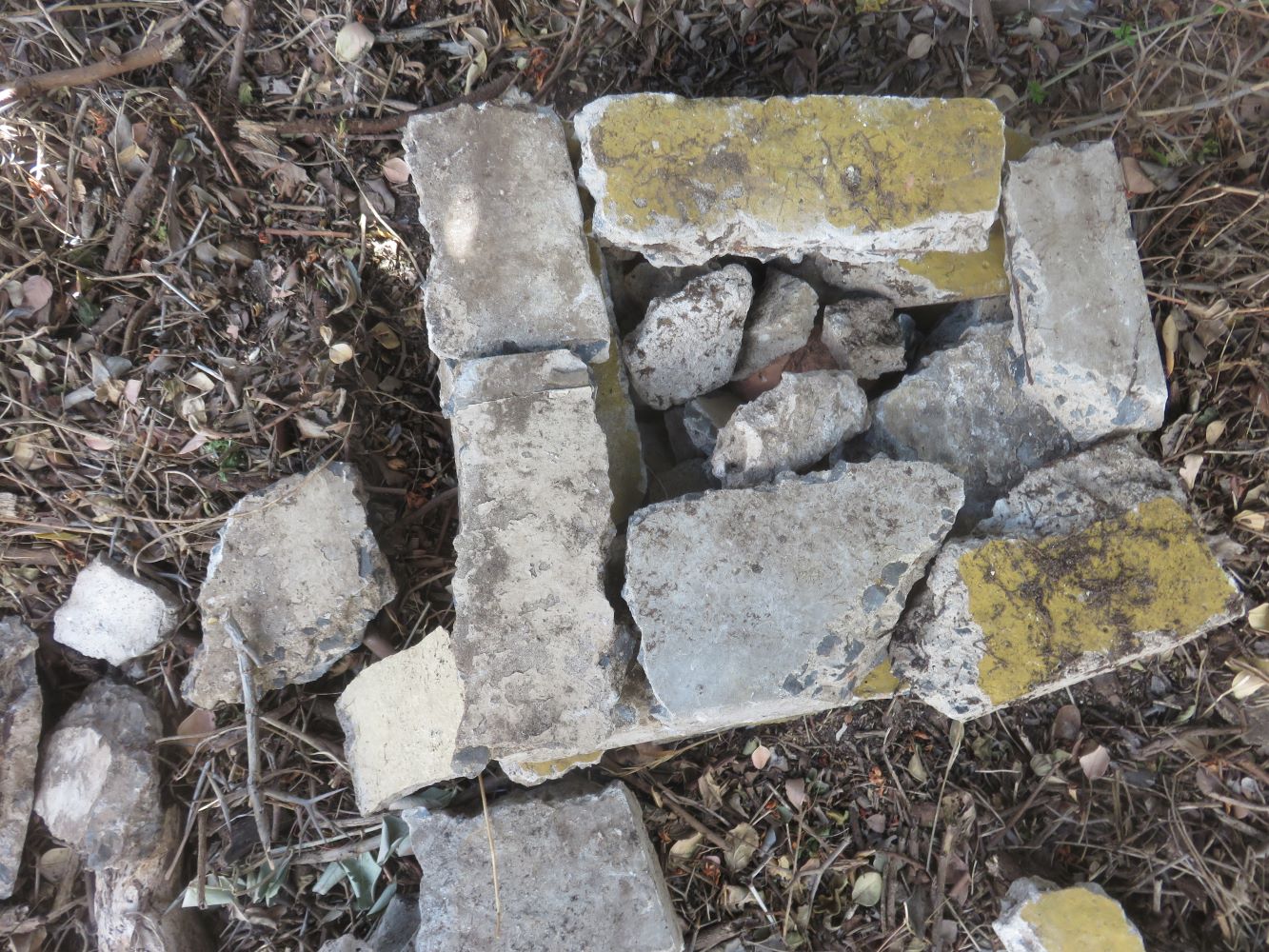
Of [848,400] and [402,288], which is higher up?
[848,400]

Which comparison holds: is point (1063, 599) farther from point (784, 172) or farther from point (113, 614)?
point (113, 614)

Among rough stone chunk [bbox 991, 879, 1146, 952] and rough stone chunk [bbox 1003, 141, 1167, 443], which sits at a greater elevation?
A: rough stone chunk [bbox 1003, 141, 1167, 443]

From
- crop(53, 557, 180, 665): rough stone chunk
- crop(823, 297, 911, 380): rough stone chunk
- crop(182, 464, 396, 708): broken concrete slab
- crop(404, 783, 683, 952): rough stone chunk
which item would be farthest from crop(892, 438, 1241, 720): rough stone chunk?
crop(53, 557, 180, 665): rough stone chunk

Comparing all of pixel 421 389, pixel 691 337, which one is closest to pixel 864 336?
pixel 691 337

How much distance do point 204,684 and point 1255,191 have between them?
3.32 m

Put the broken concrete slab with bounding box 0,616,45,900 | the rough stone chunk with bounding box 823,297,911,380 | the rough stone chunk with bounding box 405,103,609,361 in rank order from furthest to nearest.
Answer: the broken concrete slab with bounding box 0,616,45,900, the rough stone chunk with bounding box 823,297,911,380, the rough stone chunk with bounding box 405,103,609,361

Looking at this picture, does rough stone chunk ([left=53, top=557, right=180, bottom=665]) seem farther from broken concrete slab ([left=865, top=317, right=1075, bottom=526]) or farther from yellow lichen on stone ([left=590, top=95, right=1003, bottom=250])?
broken concrete slab ([left=865, top=317, right=1075, bottom=526])

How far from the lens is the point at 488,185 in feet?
6.61

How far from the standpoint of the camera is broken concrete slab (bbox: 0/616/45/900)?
2465 mm

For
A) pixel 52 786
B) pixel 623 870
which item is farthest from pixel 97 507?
pixel 623 870

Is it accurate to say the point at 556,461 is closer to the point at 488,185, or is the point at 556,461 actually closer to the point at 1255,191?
the point at 488,185

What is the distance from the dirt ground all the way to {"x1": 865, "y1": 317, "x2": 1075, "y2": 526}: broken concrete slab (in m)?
0.82

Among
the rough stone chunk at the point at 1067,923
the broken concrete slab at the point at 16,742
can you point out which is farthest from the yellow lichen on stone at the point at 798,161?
the broken concrete slab at the point at 16,742

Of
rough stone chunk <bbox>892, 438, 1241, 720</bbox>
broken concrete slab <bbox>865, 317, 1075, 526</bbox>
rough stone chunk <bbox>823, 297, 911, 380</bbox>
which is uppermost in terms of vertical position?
rough stone chunk <bbox>823, 297, 911, 380</bbox>
